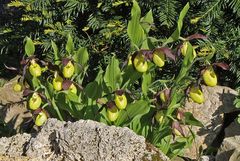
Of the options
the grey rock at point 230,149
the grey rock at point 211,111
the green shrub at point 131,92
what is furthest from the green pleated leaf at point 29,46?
the grey rock at point 230,149

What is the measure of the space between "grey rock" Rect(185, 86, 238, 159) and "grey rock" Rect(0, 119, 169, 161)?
80cm

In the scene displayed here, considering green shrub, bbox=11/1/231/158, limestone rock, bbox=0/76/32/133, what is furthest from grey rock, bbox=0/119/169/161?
limestone rock, bbox=0/76/32/133

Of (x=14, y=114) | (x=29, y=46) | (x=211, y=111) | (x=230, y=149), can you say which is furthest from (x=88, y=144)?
(x=14, y=114)

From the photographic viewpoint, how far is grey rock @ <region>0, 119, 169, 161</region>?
3.70m

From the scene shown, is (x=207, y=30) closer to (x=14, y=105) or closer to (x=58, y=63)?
(x=58, y=63)

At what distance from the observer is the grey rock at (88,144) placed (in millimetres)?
3701

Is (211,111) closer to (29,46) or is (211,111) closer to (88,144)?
(88,144)

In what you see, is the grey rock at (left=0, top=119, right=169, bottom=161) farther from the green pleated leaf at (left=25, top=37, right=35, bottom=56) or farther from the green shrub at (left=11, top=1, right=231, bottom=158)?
the green pleated leaf at (left=25, top=37, right=35, bottom=56)

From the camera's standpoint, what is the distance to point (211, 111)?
4598 mm

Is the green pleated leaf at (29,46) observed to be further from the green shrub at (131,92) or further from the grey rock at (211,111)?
the grey rock at (211,111)

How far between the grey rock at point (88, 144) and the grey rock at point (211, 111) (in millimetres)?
803

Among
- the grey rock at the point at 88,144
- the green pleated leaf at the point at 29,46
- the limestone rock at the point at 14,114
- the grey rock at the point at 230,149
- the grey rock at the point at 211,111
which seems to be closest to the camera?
the grey rock at the point at 88,144

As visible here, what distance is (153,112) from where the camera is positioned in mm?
4020

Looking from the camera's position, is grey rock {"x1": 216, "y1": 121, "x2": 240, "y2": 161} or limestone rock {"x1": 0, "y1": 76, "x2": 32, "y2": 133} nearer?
grey rock {"x1": 216, "y1": 121, "x2": 240, "y2": 161}
